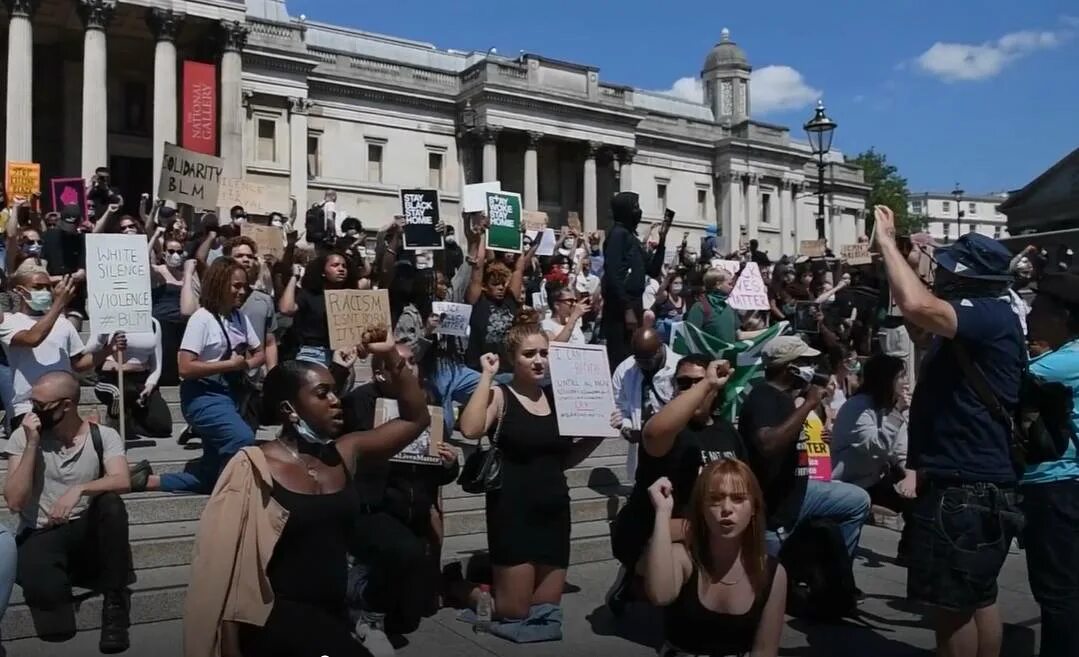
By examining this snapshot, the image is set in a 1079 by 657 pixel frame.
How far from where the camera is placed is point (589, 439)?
5.83 meters

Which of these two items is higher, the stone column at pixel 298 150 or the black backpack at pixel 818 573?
the stone column at pixel 298 150

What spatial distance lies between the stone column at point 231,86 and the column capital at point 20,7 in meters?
5.59

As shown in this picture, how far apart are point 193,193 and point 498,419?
25.5 ft

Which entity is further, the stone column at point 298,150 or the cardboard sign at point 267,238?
the stone column at point 298,150

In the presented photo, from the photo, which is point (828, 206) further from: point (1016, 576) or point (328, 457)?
point (328, 457)

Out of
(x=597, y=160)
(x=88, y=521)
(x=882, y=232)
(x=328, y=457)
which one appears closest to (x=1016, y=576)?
(x=882, y=232)

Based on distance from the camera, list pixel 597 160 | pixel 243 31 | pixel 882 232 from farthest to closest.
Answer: pixel 597 160
pixel 243 31
pixel 882 232

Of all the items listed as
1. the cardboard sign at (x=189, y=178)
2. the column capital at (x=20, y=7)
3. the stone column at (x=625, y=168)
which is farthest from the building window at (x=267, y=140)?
the cardboard sign at (x=189, y=178)

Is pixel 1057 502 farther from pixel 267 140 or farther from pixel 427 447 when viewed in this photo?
pixel 267 140

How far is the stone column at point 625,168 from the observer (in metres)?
51.1

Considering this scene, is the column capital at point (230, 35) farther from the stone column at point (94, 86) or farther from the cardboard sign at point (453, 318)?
the cardboard sign at point (453, 318)

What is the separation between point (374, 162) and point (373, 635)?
41091 mm

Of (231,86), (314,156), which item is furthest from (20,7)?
(314,156)

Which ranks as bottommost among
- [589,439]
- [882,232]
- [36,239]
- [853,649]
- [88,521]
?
[853,649]
